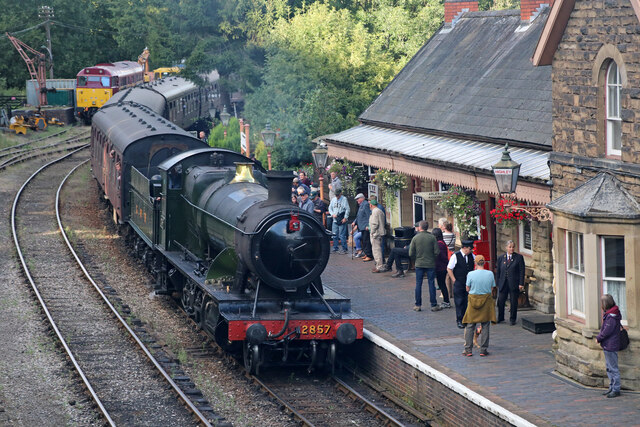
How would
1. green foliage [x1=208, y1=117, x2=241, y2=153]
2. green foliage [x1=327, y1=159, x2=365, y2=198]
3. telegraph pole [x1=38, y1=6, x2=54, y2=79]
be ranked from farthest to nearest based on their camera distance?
telegraph pole [x1=38, y1=6, x2=54, y2=79] < green foliage [x1=208, y1=117, x2=241, y2=153] < green foliage [x1=327, y1=159, x2=365, y2=198]

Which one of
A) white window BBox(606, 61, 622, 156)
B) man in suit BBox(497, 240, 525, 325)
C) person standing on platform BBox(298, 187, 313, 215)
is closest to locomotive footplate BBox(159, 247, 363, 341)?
man in suit BBox(497, 240, 525, 325)

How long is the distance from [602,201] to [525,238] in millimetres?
5104

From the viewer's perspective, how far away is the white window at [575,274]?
41.9 feet

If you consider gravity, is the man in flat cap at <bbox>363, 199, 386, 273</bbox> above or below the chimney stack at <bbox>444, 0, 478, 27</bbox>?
below

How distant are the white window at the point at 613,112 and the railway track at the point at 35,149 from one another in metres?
29.2

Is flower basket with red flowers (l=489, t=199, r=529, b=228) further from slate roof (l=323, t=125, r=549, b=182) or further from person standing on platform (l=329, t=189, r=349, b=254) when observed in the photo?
person standing on platform (l=329, t=189, r=349, b=254)

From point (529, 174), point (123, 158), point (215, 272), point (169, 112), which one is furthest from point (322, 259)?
point (169, 112)

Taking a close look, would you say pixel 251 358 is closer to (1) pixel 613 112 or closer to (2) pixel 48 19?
(1) pixel 613 112

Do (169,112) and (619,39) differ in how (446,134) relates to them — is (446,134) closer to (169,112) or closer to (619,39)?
(619,39)

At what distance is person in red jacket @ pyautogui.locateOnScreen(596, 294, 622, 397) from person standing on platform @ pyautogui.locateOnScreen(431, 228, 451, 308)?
498cm

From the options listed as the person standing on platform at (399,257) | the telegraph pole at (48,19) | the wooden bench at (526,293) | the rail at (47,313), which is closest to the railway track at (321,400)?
the rail at (47,313)

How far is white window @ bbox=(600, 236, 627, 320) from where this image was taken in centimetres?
1231

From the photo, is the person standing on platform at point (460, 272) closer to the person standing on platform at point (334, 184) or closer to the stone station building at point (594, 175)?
the stone station building at point (594, 175)

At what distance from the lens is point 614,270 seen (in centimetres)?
1236
